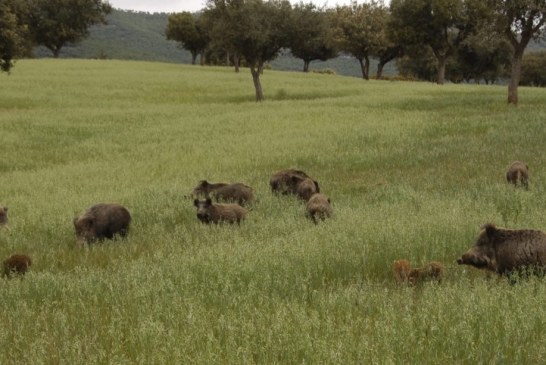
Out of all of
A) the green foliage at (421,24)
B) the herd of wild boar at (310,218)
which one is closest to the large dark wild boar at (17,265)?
the herd of wild boar at (310,218)

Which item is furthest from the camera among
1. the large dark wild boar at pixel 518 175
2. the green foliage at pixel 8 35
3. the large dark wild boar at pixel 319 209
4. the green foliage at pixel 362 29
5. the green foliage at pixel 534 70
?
the green foliage at pixel 534 70

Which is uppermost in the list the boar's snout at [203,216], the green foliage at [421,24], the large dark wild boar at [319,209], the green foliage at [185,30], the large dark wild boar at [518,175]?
the green foliage at [185,30]

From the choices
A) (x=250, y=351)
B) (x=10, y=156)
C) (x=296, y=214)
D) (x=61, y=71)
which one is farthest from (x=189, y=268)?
(x=61, y=71)

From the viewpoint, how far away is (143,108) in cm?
4350

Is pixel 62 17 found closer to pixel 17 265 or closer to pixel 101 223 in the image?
pixel 101 223

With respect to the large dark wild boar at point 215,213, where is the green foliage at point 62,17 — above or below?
above

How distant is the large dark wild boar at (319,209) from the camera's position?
37.0ft

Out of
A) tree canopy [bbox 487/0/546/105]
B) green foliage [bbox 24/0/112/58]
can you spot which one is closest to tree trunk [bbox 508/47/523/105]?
tree canopy [bbox 487/0/546/105]

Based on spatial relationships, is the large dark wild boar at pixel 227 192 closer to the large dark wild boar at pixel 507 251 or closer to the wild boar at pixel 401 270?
the wild boar at pixel 401 270

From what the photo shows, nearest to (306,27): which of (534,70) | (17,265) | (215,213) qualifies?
(215,213)

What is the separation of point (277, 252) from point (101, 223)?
4.47 m

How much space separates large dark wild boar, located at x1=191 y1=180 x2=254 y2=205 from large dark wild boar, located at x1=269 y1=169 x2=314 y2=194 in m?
1.05

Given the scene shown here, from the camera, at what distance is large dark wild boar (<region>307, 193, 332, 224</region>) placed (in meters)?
11.3

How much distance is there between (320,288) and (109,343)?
8.81 feet
